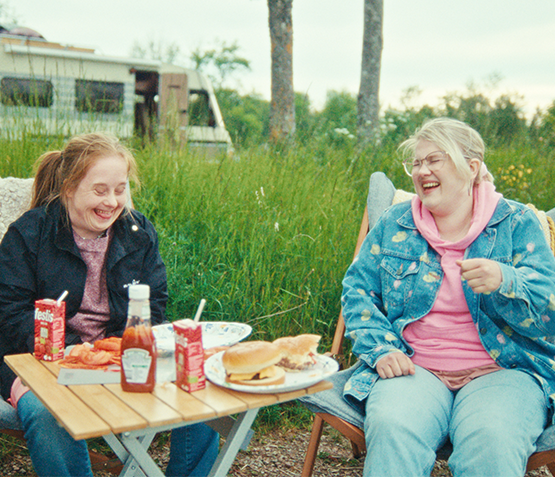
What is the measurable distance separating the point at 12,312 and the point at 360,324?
4.03 ft

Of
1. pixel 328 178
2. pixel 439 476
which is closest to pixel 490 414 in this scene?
pixel 439 476

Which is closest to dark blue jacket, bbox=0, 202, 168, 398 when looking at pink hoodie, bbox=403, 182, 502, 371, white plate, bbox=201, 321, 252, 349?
white plate, bbox=201, 321, 252, 349

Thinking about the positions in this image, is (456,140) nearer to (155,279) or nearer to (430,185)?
(430,185)

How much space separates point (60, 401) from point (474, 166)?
5.33ft

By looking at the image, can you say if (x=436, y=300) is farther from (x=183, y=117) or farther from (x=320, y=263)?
(x=183, y=117)

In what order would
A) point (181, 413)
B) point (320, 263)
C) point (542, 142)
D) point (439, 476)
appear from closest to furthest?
point (181, 413), point (439, 476), point (320, 263), point (542, 142)

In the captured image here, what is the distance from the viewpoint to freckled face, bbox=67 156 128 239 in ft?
6.65

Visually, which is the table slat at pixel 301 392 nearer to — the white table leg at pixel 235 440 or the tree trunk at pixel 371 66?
the white table leg at pixel 235 440

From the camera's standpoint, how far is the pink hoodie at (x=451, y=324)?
2016 millimetres

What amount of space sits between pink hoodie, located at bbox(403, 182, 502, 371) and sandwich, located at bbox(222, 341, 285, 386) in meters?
0.77

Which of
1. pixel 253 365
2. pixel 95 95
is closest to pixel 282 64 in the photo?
pixel 95 95

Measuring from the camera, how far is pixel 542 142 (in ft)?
23.8

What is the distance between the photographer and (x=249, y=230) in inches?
125

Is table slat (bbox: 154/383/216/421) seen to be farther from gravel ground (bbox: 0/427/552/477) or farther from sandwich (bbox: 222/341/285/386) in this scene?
gravel ground (bbox: 0/427/552/477)
